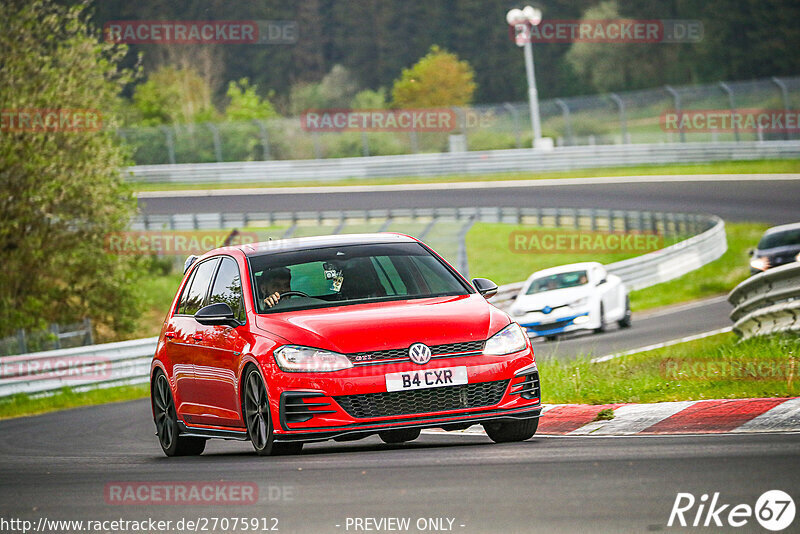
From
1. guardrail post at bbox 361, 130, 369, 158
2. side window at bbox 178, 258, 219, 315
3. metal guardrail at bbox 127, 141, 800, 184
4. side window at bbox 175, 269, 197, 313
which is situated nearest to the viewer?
side window at bbox 178, 258, 219, 315

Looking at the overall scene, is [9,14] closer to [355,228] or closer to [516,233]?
[355,228]

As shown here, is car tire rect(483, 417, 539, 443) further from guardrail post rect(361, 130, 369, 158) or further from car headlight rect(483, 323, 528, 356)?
guardrail post rect(361, 130, 369, 158)

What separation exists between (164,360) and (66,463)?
1119 millimetres

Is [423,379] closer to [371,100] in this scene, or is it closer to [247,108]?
[247,108]

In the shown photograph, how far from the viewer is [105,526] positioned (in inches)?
270

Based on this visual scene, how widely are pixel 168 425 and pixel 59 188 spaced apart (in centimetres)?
2026


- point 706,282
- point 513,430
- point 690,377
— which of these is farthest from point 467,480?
point 706,282

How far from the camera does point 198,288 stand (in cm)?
1094

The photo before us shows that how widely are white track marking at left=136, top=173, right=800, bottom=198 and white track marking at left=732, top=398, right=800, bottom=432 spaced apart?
34.1 metres

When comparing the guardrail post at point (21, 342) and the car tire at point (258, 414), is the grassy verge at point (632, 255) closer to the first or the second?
the guardrail post at point (21, 342)

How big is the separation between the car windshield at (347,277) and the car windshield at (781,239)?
15.2 metres

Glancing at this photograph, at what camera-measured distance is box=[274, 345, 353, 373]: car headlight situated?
8.65m

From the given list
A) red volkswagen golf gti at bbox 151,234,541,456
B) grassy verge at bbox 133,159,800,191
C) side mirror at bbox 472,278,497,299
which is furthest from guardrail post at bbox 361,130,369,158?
side mirror at bbox 472,278,497,299

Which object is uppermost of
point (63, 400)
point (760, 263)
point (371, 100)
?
point (371, 100)
